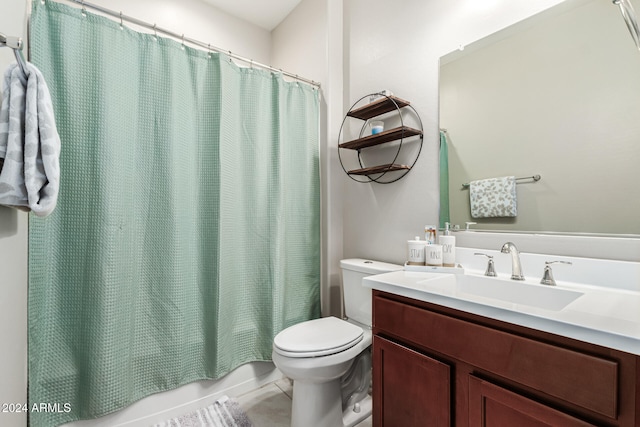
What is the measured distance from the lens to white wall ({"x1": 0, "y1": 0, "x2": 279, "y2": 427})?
3.02 ft

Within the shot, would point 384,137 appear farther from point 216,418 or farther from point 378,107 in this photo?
point 216,418

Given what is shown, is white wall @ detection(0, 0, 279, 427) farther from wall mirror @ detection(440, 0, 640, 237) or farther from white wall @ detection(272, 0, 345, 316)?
wall mirror @ detection(440, 0, 640, 237)

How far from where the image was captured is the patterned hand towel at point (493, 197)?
3.99 feet

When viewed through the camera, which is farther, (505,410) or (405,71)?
(405,71)

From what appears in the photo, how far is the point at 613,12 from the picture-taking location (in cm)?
98

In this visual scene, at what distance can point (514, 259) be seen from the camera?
1.11 meters

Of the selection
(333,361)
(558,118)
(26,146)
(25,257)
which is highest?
(558,118)

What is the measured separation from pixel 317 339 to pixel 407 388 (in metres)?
0.48

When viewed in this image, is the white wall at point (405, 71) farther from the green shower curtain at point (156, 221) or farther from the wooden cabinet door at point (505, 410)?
the wooden cabinet door at point (505, 410)

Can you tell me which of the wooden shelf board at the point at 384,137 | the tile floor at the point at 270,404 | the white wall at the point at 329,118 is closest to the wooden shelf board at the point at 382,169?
the wooden shelf board at the point at 384,137

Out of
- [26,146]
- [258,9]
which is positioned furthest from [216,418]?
[258,9]

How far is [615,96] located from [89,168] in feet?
6.95

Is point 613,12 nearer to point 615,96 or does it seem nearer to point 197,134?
point 615,96

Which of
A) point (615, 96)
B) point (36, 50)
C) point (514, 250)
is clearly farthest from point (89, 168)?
point (615, 96)
